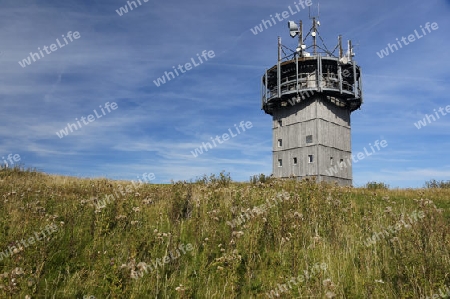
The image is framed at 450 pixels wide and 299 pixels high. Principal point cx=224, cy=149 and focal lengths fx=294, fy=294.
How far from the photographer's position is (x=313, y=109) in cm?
3119

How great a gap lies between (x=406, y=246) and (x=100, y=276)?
479 cm

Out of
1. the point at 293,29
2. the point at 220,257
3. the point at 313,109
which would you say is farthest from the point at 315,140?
the point at 220,257

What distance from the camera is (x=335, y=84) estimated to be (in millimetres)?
31750

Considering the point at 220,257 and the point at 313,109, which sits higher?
the point at 313,109

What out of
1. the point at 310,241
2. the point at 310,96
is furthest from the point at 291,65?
the point at 310,241

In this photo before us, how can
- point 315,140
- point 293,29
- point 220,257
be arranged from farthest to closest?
point 293,29 → point 315,140 → point 220,257

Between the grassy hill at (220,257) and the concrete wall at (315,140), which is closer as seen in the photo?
the grassy hill at (220,257)

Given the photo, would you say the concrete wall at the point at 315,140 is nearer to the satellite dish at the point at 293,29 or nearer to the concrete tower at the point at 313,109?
the concrete tower at the point at 313,109

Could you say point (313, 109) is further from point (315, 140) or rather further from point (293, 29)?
point (293, 29)

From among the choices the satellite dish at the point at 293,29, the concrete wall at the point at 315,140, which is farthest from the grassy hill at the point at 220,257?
the satellite dish at the point at 293,29

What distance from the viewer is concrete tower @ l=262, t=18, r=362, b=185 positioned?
30.5 m

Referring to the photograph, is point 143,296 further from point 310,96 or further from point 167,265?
point 310,96

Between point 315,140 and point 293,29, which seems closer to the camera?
point 315,140

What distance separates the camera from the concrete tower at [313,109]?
3050cm
